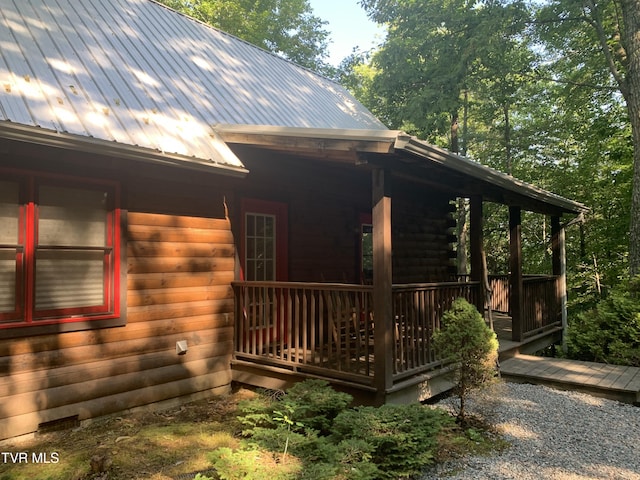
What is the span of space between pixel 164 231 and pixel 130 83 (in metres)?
1.88

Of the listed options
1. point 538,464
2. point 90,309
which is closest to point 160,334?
point 90,309

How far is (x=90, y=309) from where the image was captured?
4.53 metres

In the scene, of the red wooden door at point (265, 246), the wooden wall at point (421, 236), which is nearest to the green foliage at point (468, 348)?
the red wooden door at point (265, 246)

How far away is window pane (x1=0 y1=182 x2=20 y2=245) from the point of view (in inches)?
158

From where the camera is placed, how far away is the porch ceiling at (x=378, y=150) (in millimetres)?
4211

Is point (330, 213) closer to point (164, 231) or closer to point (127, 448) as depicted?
point (164, 231)

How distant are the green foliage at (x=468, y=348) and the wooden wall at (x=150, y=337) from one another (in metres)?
2.84

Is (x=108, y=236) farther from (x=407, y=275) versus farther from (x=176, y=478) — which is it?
(x=407, y=275)

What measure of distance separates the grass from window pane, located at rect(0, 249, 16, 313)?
1230 millimetres

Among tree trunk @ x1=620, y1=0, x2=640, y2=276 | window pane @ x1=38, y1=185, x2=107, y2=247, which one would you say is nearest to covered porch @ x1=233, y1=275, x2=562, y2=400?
window pane @ x1=38, y1=185, x2=107, y2=247

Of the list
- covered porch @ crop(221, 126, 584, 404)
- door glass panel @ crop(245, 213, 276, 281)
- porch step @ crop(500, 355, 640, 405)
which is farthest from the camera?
door glass panel @ crop(245, 213, 276, 281)

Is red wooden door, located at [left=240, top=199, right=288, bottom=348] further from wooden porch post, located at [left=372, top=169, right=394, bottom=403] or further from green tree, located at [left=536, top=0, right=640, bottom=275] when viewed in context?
green tree, located at [left=536, top=0, right=640, bottom=275]

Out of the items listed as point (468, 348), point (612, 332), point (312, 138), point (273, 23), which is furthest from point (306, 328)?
point (273, 23)

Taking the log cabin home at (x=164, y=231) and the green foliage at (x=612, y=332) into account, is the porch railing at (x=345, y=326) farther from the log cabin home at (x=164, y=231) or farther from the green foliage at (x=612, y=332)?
the green foliage at (x=612, y=332)
